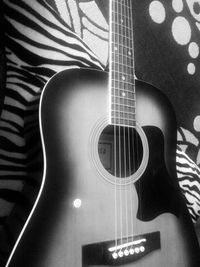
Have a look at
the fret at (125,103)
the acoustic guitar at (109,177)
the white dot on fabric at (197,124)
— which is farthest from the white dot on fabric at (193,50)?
the fret at (125,103)

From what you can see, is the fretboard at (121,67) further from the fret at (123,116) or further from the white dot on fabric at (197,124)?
the white dot on fabric at (197,124)

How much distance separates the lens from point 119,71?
66cm

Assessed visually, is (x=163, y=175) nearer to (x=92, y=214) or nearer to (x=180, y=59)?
(x=92, y=214)

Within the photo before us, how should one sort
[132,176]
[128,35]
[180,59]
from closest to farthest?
[132,176], [128,35], [180,59]

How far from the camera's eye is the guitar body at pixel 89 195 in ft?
1.57

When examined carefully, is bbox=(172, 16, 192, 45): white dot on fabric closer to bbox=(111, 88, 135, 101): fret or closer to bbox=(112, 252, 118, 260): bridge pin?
bbox=(111, 88, 135, 101): fret

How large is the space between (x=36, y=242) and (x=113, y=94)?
0.36 meters

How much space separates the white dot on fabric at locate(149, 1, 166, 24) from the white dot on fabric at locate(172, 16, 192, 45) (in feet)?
0.23

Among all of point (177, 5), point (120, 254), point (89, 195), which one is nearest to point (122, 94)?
point (89, 195)

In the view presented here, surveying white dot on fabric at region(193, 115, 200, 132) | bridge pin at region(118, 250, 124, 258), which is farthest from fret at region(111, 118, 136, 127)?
white dot on fabric at region(193, 115, 200, 132)

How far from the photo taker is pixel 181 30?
3.86ft

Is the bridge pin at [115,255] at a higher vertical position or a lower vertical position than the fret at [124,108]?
lower

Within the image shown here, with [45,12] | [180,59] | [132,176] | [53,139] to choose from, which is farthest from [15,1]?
[180,59]

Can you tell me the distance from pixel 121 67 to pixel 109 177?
284 millimetres
